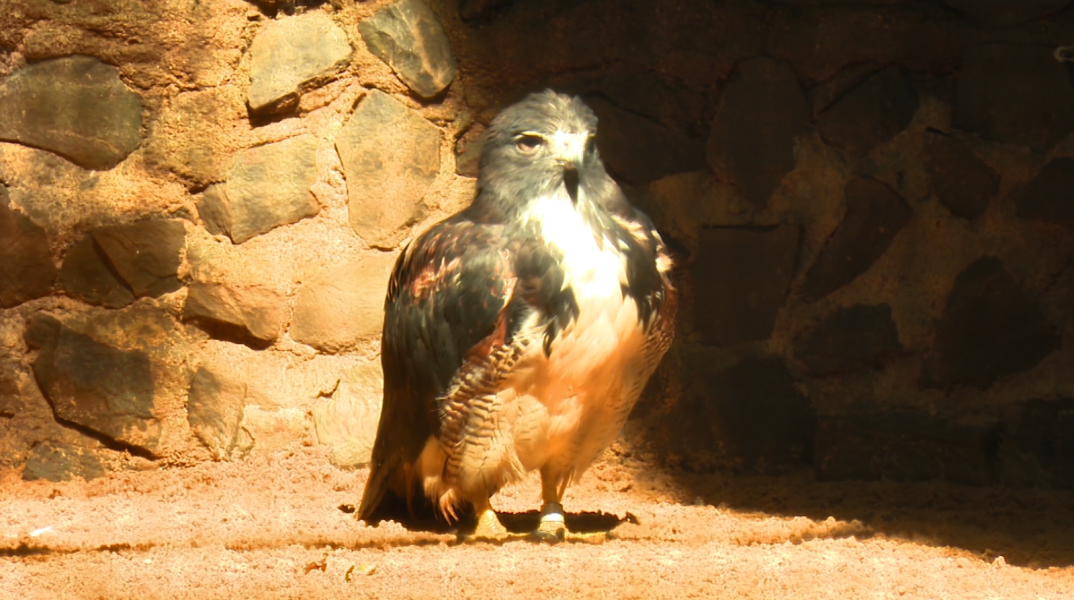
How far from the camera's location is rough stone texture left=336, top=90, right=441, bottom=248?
3576mm

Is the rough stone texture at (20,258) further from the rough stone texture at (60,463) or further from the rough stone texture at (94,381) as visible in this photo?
the rough stone texture at (60,463)

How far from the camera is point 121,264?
3518mm

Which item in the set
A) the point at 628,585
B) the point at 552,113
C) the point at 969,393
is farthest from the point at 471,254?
the point at 969,393

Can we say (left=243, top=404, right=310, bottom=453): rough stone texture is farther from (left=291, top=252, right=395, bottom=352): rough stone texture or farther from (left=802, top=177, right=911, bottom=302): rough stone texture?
(left=802, top=177, right=911, bottom=302): rough stone texture

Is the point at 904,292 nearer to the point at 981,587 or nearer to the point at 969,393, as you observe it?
the point at 969,393

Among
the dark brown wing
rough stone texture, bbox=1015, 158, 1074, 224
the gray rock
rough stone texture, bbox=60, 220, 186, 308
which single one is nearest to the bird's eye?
the dark brown wing

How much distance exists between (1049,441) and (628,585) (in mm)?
1819

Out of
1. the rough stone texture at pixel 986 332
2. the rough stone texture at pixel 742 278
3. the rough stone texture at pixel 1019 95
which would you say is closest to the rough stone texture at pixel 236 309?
the rough stone texture at pixel 742 278

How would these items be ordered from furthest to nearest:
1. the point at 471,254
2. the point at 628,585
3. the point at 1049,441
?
1. the point at 1049,441
2. the point at 471,254
3. the point at 628,585

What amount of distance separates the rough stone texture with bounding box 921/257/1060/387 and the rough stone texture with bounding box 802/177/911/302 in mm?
245

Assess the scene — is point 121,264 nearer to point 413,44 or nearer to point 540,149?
point 413,44

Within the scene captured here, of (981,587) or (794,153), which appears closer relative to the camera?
(981,587)

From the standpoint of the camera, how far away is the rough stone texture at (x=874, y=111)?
3.54 metres

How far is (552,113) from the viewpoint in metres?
2.79
